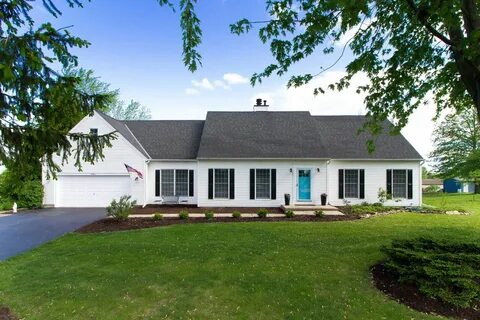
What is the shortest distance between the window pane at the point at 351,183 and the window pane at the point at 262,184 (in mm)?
4751

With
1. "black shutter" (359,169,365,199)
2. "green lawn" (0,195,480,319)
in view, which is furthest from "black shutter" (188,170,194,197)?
"black shutter" (359,169,365,199)

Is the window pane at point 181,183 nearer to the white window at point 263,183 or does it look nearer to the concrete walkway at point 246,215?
the concrete walkway at point 246,215

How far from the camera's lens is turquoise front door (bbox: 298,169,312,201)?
16984mm

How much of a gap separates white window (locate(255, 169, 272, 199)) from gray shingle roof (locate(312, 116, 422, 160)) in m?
4.03

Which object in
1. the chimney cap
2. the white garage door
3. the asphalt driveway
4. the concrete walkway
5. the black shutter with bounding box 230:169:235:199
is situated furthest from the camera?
the chimney cap

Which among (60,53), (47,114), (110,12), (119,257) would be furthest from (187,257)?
(110,12)

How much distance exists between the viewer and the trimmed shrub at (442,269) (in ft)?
15.4

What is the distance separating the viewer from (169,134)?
20094 mm

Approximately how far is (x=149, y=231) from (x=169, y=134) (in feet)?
35.1

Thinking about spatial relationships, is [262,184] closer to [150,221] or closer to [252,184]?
[252,184]

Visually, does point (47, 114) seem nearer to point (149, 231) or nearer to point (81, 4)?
point (81, 4)

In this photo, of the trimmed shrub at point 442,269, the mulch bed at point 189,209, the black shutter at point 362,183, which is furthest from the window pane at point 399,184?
the trimmed shrub at point 442,269

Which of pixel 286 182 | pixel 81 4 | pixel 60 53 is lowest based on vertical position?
pixel 286 182

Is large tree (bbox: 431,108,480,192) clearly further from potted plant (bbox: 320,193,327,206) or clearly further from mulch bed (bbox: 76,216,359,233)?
mulch bed (bbox: 76,216,359,233)
